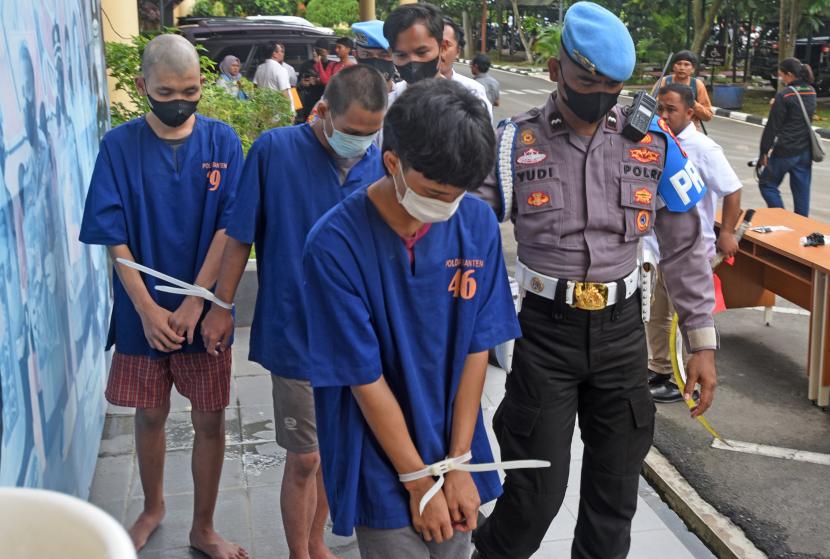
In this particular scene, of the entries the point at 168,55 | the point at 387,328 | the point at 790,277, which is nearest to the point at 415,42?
the point at 168,55

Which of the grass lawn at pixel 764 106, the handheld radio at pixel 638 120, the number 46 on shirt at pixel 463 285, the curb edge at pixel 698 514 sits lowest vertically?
the grass lawn at pixel 764 106

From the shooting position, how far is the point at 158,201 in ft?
11.2

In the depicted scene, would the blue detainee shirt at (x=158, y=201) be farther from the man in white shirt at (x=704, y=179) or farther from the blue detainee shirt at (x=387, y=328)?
the man in white shirt at (x=704, y=179)

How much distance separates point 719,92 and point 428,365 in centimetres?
2315

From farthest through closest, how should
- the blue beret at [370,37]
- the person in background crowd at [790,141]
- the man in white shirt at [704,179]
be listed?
the person in background crowd at [790,141] → the blue beret at [370,37] → the man in white shirt at [704,179]

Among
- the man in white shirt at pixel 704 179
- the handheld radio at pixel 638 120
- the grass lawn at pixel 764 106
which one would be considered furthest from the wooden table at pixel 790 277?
the grass lawn at pixel 764 106

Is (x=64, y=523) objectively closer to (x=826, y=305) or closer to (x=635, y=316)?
(x=635, y=316)

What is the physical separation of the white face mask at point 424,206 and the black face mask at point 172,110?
1435mm

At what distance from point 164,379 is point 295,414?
0.59 m

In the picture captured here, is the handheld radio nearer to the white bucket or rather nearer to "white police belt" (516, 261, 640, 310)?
"white police belt" (516, 261, 640, 310)

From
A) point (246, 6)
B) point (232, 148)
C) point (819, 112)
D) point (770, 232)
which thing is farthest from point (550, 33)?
point (232, 148)

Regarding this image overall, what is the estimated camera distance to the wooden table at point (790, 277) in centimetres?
558

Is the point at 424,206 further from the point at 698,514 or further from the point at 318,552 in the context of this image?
the point at 698,514

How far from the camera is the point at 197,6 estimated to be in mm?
25781
